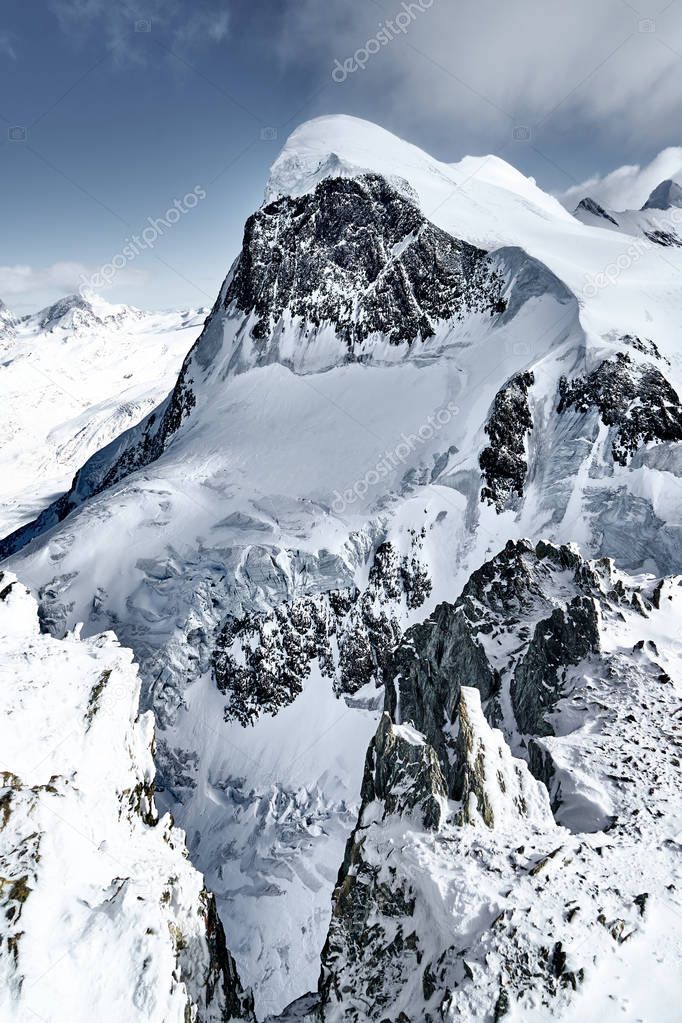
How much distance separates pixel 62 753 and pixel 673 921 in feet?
66.8

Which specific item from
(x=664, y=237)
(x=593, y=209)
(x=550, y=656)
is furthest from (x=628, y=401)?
(x=593, y=209)

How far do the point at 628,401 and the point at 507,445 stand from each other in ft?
42.4

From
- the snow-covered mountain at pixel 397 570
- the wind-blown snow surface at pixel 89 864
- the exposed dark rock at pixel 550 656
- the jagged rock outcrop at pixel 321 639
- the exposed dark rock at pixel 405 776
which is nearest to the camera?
the wind-blown snow surface at pixel 89 864

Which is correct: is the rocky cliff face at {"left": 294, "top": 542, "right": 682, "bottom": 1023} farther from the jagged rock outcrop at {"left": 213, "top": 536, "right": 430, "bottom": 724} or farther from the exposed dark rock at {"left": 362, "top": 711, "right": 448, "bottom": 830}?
the jagged rock outcrop at {"left": 213, "top": 536, "right": 430, "bottom": 724}

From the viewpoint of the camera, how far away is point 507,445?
209 feet

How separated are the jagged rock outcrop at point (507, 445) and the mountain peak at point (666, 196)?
432ft

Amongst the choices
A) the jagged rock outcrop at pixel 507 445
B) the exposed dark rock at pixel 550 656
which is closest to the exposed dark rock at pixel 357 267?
the jagged rock outcrop at pixel 507 445

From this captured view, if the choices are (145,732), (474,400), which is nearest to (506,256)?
(474,400)

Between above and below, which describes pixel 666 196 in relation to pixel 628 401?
above

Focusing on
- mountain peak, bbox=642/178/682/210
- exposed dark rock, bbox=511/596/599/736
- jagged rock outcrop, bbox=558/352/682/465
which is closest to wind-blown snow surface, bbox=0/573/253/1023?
exposed dark rock, bbox=511/596/599/736

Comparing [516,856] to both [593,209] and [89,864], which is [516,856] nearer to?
[89,864]

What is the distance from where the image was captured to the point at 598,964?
506 inches

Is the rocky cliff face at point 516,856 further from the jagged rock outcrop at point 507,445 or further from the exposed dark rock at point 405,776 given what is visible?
the jagged rock outcrop at point 507,445

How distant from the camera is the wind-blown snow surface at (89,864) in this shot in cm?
1420
